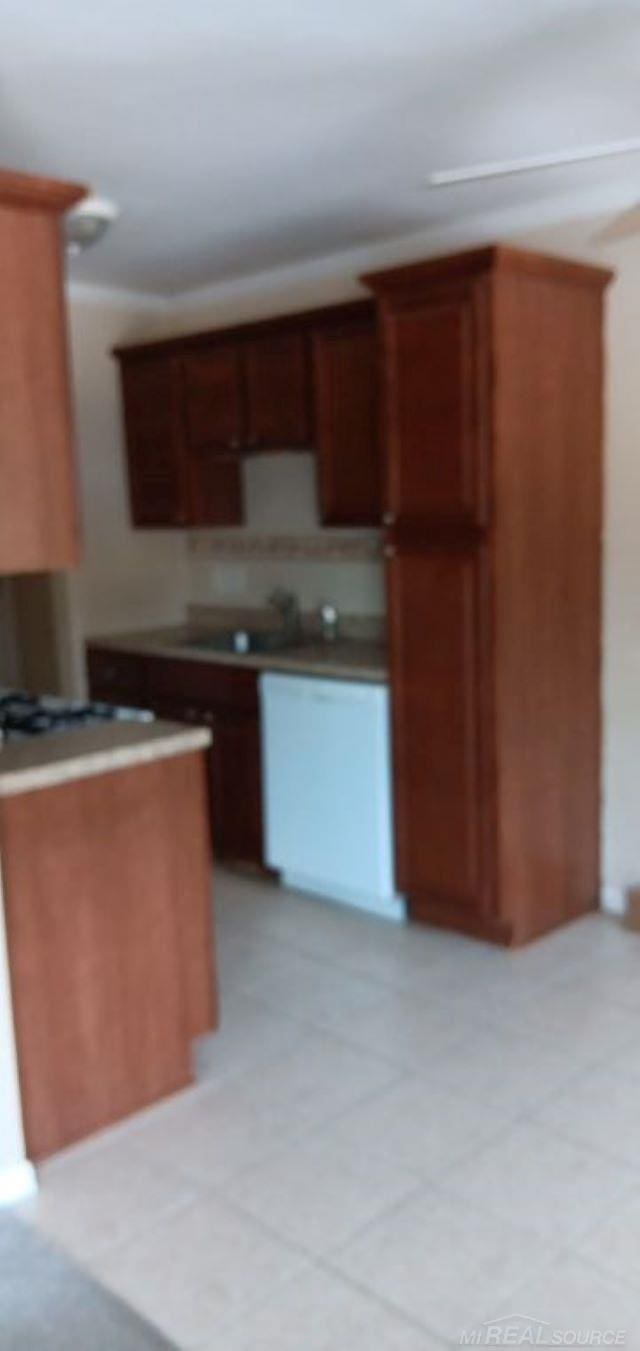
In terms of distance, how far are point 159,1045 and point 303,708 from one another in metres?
1.48

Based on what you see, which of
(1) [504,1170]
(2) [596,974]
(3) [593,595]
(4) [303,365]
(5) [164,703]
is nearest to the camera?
(1) [504,1170]

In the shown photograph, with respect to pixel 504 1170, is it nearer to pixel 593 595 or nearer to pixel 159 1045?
pixel 159 1045

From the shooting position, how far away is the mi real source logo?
1941 mm

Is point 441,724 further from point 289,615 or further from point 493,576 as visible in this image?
point 289,615

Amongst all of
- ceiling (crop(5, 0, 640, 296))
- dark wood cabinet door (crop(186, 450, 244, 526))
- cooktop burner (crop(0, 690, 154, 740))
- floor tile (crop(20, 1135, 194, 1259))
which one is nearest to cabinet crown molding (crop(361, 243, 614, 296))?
ceiling (crop(5, 0, 640, 296))

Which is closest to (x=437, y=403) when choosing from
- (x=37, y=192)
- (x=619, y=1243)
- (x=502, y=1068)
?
(x=37, y=192)

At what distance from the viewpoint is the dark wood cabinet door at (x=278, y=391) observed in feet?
13.8

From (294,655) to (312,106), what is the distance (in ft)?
6.18

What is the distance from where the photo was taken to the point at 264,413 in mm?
4391

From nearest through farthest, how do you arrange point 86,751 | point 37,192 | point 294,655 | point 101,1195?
point 37,192
point 101,1195
point 86,751
point 294,655

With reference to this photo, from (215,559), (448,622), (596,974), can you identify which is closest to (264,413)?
(215,559)

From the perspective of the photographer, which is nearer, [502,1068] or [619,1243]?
[619,1243]

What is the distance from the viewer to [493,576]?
133 inches

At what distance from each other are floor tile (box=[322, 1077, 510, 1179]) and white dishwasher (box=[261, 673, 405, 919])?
1.12 m
